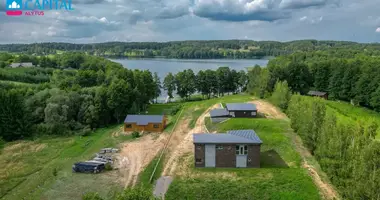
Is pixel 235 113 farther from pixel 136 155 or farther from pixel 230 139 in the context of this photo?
pixel 136 155

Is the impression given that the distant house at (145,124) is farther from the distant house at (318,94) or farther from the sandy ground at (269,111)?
the distant house at (318,94)

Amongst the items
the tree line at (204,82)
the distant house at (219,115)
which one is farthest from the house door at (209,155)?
the tree line at (204,82)

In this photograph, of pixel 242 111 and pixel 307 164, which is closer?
pixel 307 164

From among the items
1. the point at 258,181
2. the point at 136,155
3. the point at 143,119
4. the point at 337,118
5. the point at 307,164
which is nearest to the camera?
the point at 258,181

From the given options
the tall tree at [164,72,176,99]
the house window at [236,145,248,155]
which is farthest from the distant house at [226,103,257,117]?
the tall tree at [164,72,176,99]

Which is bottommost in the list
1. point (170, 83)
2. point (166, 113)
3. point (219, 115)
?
point (166, 113)

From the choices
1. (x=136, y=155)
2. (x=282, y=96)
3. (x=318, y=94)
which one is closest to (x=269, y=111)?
(x=282, y=96)

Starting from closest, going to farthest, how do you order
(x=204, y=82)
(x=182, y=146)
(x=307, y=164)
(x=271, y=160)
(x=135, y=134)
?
(x=307, y=164) → (x=271, y=160) → (x=182, y=146) → (x=135, y=134) → (x=204, y=82)

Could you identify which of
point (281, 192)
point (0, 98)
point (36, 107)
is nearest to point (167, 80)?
point (36, 107)
